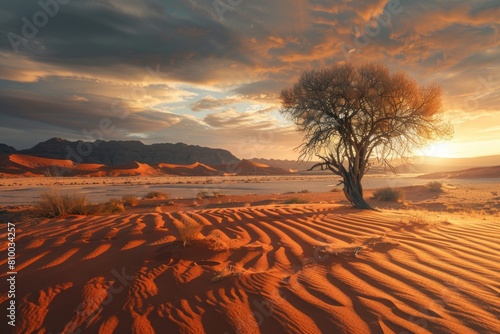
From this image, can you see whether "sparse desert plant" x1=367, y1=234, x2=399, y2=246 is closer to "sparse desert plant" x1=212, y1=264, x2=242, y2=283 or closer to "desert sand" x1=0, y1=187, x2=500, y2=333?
"desert sand" x1=0, y1=187, x2=500, y2=333

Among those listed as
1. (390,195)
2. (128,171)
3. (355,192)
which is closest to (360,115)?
(355,192)

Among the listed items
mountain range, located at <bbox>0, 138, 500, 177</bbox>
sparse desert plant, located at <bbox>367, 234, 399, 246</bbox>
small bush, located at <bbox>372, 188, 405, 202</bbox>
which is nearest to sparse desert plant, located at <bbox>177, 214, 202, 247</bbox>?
sparse desert plant, located at <bbox>367, 234, 399, 246</bbox>

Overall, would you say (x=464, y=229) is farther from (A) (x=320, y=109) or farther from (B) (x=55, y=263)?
(B) (x=55, y=263)

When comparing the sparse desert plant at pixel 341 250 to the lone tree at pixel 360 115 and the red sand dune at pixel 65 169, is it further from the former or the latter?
the red sand dune at pixel 65 169

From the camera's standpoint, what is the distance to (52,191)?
920 cm

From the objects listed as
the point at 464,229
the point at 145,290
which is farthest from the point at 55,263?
the point at 464,229

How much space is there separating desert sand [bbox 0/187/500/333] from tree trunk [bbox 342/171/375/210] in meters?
4.63

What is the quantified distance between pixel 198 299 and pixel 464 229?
17.9 feet

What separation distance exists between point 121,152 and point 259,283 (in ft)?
390

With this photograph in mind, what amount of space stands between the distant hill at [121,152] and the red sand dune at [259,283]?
105m

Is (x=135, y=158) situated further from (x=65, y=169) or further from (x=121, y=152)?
(x=65, y=169)

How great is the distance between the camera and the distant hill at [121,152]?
336 feet

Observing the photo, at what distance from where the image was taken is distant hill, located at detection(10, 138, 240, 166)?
10245 cm

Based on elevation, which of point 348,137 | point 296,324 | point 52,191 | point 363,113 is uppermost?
point 363,113
